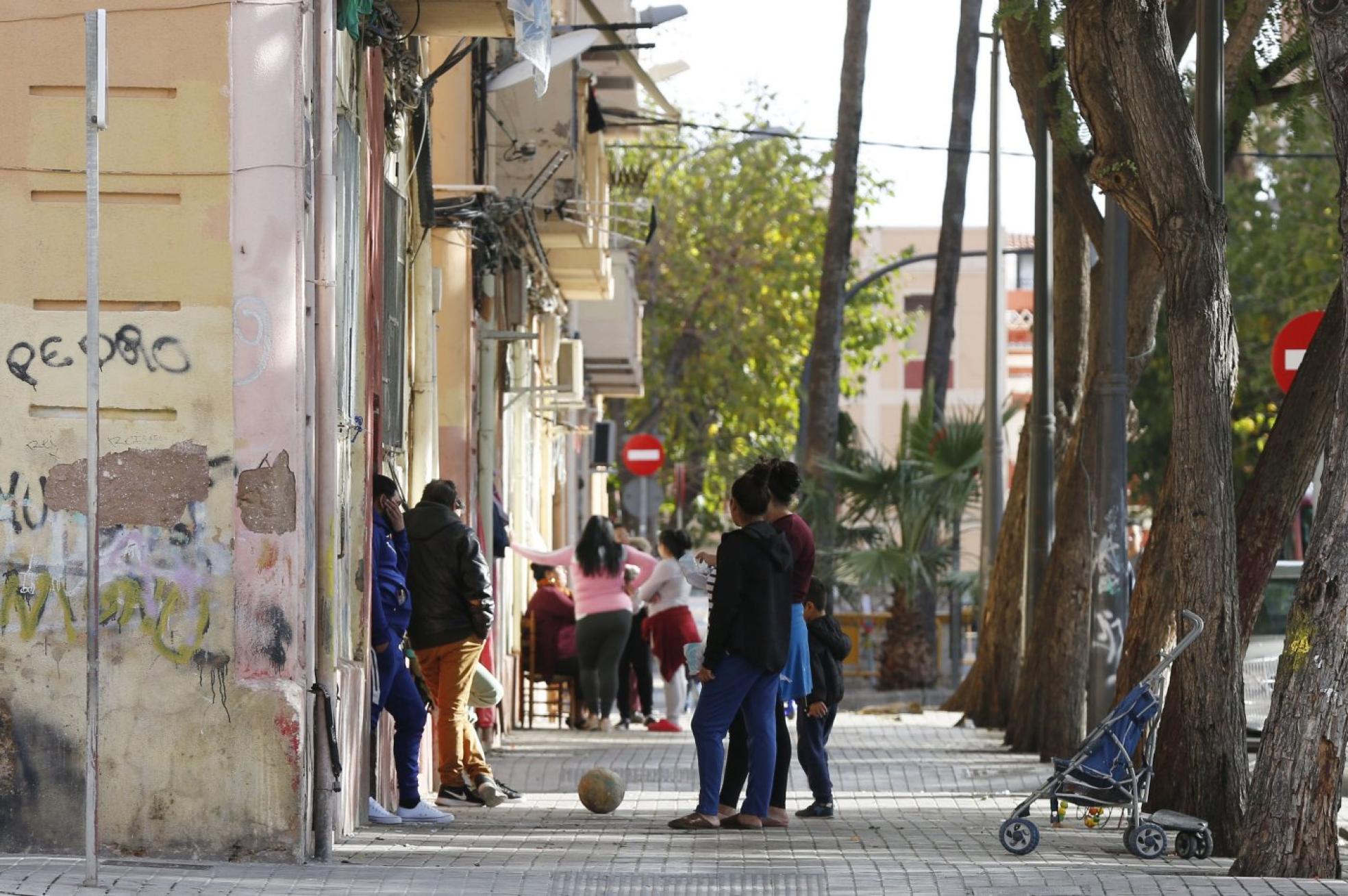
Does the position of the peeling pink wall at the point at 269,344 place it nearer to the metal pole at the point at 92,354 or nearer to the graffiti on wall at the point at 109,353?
the graffiti on wall at the point at 109,353

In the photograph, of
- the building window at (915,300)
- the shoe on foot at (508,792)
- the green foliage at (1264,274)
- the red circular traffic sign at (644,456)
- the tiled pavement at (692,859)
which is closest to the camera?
the tiled pavement at (692,859)

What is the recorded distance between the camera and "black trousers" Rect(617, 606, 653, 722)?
65.1 feet

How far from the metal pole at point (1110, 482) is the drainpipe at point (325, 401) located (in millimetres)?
6889

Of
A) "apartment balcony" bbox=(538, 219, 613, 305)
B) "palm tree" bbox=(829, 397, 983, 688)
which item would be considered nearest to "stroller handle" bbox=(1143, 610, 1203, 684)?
"apartment balcony" bbox=(538, 219, 613, 305)

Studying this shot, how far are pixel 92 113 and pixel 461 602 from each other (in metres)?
4.77

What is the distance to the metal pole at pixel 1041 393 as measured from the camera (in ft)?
61.2

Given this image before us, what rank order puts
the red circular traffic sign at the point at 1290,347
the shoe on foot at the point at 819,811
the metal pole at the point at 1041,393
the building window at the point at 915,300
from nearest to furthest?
the shoe on foot at the point at 819,811
the red circular traffic sign at the point at 1290,347
the metal pole at the point at 1041,393
the building window at the point at 915,300

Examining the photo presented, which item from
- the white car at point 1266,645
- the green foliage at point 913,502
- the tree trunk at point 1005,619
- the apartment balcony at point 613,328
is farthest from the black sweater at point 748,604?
the apartment balcony at point 613,328

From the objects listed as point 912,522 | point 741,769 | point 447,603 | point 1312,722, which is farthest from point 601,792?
point 912,522

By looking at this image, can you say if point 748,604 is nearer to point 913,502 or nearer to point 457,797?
point 457,797

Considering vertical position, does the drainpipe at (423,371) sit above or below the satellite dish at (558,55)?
below

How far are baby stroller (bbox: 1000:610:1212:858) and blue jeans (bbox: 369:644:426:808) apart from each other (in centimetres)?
301

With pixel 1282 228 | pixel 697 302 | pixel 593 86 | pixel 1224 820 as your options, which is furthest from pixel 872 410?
pixel 1224 820

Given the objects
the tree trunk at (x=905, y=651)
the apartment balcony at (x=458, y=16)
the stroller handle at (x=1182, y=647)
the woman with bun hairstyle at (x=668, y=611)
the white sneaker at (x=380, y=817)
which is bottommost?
the tree trunk at (x=905, y=651)
